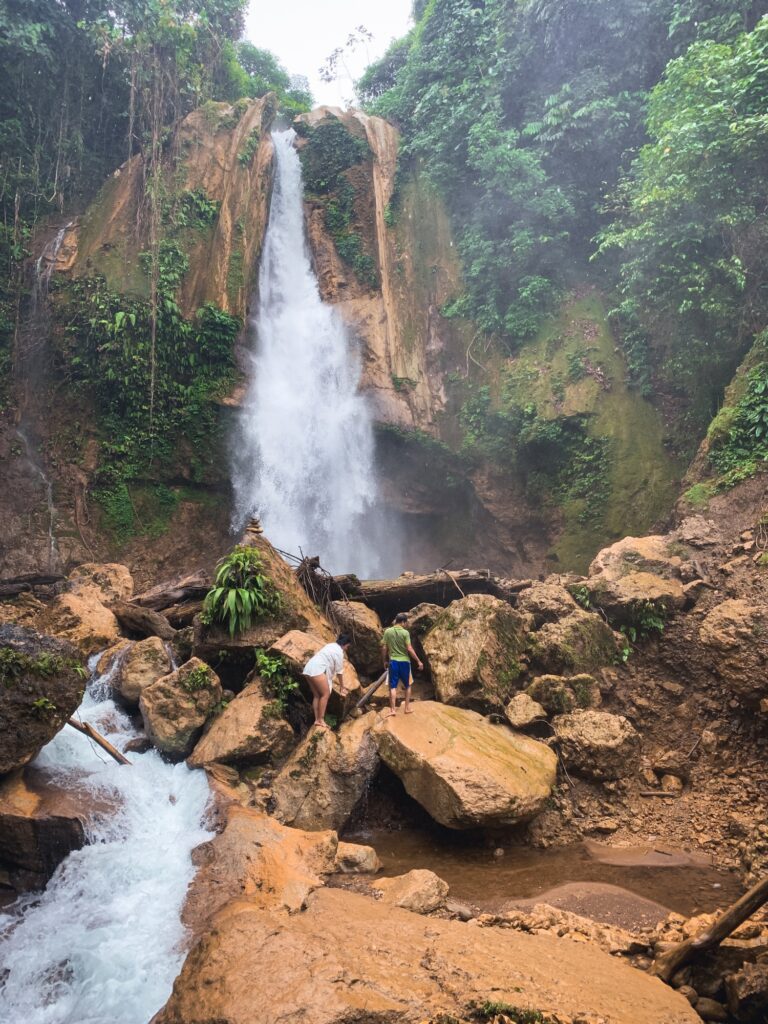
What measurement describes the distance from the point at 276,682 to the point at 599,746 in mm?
4168

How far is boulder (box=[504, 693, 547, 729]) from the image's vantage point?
7645mm

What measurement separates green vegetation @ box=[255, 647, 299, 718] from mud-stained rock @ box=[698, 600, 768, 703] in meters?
5.36

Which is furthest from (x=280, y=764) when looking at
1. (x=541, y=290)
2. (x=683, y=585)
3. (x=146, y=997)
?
(x=541, y=290)

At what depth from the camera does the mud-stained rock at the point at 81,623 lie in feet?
30.8

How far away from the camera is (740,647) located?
275 inches

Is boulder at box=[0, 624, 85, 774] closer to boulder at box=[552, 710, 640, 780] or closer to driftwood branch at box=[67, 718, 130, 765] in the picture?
driftwood branch at box=[67, 718, 130, 765]

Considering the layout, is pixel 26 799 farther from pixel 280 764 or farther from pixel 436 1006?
pixel 436 1006

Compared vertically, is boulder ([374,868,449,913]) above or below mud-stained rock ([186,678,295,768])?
below

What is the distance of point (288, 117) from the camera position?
22922mm

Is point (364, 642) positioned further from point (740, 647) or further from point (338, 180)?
point (338, 180)

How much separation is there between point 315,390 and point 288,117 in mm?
12741

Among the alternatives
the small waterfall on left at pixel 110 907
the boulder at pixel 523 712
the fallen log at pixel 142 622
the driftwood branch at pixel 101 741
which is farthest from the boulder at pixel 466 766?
the fallen log at pixel 142 622

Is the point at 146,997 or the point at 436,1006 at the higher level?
the point at 436,1006

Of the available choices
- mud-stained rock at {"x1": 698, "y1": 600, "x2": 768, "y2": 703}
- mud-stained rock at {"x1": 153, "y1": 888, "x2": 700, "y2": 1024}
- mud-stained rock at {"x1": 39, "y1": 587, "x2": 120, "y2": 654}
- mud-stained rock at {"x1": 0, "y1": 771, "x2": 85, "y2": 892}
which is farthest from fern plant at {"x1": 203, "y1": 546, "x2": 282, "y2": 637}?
mud-stained rock at {"x1": 698, "y1": 600, "x2": 768, "y2": 703}
